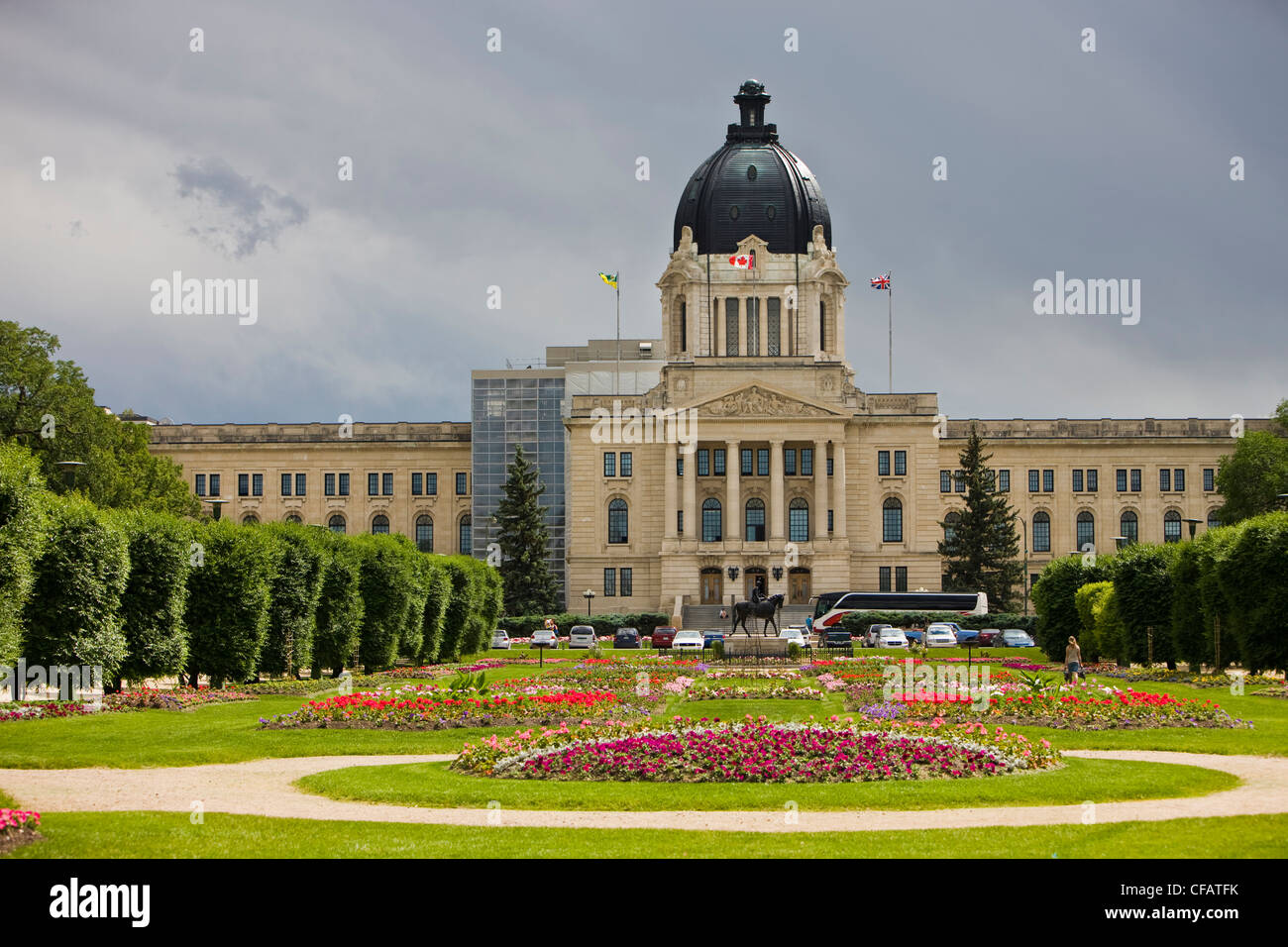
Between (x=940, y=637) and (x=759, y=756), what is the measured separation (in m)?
57.9

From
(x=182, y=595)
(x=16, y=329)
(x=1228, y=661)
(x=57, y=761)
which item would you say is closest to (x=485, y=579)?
(x=16, y=329)

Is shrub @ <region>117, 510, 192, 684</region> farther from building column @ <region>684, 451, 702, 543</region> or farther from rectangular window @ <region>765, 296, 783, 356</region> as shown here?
rectangular window @ <region>765, 296, 783, 356</region>

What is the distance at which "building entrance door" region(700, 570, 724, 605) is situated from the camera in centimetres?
11488

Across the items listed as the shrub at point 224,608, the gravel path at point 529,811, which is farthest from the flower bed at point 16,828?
the shrub at point 224,608

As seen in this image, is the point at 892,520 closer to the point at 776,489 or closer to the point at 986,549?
the point at 776,489

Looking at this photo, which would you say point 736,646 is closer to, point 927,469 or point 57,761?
point 57,761

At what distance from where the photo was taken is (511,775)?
1008 inches

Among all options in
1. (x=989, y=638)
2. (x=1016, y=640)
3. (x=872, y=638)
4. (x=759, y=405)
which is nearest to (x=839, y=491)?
(x=759, y=405)

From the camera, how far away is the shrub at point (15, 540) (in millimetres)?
36781

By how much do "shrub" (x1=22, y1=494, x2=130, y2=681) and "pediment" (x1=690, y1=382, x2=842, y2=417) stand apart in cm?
7658

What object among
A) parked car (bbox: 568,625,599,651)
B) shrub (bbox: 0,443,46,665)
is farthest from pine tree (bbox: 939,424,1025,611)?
shrub (bbox: 0,443,46,665)

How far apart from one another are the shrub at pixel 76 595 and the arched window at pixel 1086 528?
10136 cm

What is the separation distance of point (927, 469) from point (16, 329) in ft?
229
